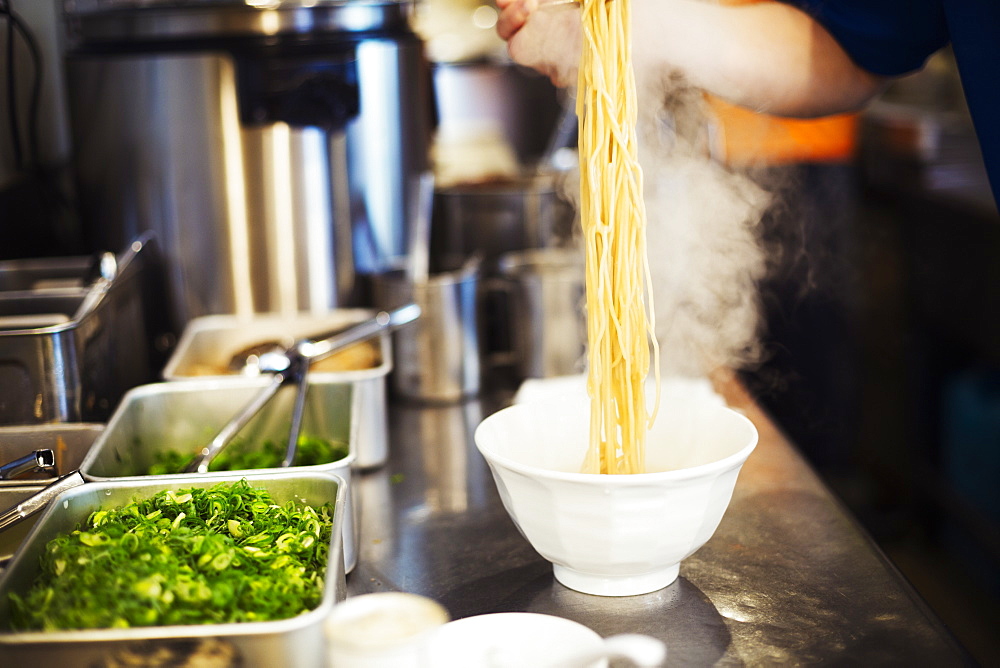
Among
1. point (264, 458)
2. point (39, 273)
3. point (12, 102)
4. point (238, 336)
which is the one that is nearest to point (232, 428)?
point (264, 458)

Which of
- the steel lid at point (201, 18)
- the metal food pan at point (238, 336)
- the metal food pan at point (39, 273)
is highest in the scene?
the steel lid at point (201, 18)

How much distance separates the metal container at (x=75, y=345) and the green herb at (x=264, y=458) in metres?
0.12

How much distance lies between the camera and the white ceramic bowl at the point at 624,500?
2.98ft

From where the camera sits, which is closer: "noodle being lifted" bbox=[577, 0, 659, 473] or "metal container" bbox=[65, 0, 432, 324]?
"noodle being lifted" bbox=[577, 0, 659, 473]

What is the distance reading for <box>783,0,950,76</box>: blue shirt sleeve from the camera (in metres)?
1.35

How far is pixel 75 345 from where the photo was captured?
123 cm

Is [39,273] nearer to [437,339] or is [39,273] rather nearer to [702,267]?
[437,339]

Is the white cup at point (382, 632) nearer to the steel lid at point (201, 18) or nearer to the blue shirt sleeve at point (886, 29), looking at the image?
the blue shirt sleeve at point (886, 29)

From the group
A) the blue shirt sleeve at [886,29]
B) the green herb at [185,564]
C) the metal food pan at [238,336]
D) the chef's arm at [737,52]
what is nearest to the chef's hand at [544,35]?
the chef's arm at [737,52]

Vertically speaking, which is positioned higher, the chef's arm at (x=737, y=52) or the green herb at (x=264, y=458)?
the chef's arm at (x=737, y=52)

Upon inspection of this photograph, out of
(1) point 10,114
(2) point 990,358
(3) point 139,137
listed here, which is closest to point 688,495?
(3) point 139,137

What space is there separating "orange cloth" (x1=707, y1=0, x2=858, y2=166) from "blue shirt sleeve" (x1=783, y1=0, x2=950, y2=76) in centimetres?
245

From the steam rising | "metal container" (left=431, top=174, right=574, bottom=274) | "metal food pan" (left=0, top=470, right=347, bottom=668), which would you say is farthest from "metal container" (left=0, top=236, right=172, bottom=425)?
the steam rising

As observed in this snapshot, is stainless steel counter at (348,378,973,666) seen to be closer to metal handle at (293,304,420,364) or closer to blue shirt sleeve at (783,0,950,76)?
metal handle at (293,304,420,364)
